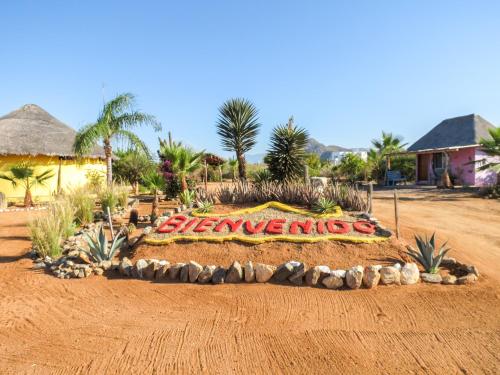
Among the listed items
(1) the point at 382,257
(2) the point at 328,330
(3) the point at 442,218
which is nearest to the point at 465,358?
(2) the point at 328,330

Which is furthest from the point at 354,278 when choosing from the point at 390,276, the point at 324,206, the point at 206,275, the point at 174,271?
the point at 324,206

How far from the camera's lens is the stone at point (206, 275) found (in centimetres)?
523

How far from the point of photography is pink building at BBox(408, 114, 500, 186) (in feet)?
65.2

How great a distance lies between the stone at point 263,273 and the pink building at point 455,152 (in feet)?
56.5

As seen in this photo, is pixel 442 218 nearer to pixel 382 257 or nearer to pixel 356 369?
pixel 382 257

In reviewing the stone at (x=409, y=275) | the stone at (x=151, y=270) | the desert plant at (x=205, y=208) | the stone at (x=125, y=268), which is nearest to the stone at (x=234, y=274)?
the stone at (x=151, y=270)

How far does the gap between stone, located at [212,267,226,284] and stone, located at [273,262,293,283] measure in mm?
765

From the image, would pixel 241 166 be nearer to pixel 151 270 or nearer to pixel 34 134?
pixel 151 270

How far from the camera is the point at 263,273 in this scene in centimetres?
509

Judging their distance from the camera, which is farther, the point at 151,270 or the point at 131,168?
the point at 131,168

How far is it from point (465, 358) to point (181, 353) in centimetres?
260

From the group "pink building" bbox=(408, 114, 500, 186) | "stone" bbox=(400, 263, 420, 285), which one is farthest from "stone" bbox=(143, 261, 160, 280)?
"pink building" bbox=(408, 114, 500, 186)

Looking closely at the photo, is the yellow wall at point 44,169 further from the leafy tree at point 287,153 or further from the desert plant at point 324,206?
the desert plant at point 324,206

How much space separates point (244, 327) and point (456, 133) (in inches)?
981
